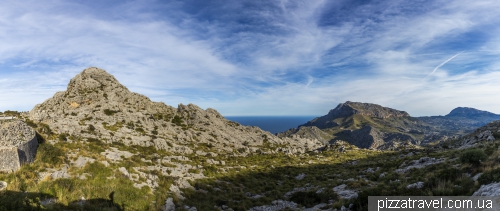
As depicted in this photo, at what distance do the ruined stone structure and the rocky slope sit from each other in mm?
17763

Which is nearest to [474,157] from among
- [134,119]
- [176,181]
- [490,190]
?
[490,190]

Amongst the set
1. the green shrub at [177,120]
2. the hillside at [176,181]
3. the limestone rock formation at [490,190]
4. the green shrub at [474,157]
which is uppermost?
the green shrub at [177,120]

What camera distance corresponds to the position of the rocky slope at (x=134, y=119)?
1820 inches

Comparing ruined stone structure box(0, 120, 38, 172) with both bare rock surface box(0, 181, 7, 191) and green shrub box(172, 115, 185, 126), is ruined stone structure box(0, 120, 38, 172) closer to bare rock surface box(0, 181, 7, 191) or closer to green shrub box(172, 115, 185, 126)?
bare rock surface box(0, 181, 7, 191)

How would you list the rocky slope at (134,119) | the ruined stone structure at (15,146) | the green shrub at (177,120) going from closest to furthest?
the ruined stone structure at (15,146) → the rocky slope at (134,119) → the green shrub at (177,120)

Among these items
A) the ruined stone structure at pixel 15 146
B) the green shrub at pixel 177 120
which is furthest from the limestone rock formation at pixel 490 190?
the green shrub at pixel 177 120

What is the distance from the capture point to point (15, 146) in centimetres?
1734

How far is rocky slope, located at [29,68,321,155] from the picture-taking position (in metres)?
46.2

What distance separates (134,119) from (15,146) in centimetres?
4368

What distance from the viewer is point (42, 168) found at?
59.6 ft

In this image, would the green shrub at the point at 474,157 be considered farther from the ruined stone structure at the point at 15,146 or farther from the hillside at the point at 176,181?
the ruined stone structure at the point at 15,146

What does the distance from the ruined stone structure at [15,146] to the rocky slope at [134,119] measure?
17.8 metres

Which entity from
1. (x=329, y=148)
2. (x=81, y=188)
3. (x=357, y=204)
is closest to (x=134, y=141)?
(x=81, y=188)

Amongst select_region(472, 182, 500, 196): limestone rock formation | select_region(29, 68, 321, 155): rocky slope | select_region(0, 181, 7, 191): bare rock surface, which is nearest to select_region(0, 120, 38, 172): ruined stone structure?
select_region(0, 181, 7, 191): bare rock surface
